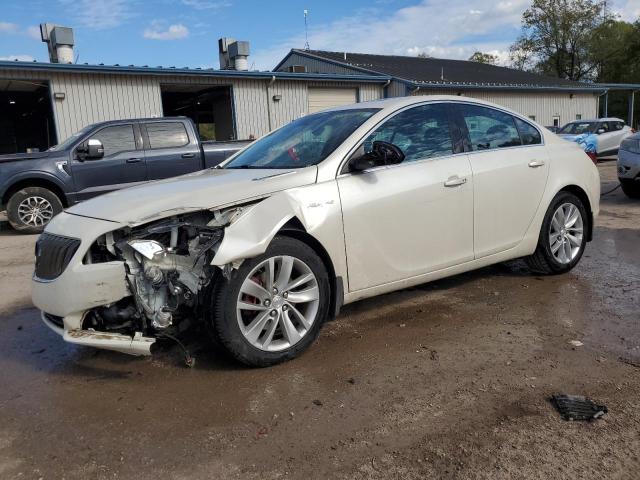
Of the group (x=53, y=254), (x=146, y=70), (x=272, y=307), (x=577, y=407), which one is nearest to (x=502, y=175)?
(x=577, y=407)

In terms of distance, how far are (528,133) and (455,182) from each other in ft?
4.10

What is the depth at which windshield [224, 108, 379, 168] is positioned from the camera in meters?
3.92

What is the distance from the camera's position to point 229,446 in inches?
102

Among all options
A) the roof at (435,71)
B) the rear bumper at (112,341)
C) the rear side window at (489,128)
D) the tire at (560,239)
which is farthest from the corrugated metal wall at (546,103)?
the rear bumper at (112,341)

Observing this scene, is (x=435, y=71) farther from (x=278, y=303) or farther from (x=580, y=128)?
(x=278, y=303)

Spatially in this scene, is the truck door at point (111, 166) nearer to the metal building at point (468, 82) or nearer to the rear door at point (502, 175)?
the rear door at point (502, 175)

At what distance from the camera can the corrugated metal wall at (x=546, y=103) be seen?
88.1ft

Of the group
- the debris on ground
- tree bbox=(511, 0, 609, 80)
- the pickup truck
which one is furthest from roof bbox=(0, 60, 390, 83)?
tree bbox=(511, 0, 609, 80)

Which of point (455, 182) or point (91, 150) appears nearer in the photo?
point (455, 182)

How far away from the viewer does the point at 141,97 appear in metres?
16.5

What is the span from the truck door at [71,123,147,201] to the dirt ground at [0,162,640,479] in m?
5.36

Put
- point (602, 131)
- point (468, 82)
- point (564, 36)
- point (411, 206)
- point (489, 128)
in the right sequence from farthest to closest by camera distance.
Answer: point (564, 36)
point (468, 82)
point (602, 131)
point (489, 128)
point (411, 206)

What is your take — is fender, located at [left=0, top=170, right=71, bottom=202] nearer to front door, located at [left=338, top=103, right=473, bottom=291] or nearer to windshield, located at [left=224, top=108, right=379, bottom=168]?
windshield, located at [left=224, top=108, right=379, bottom=168]

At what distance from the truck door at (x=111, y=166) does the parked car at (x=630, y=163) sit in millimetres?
8606
